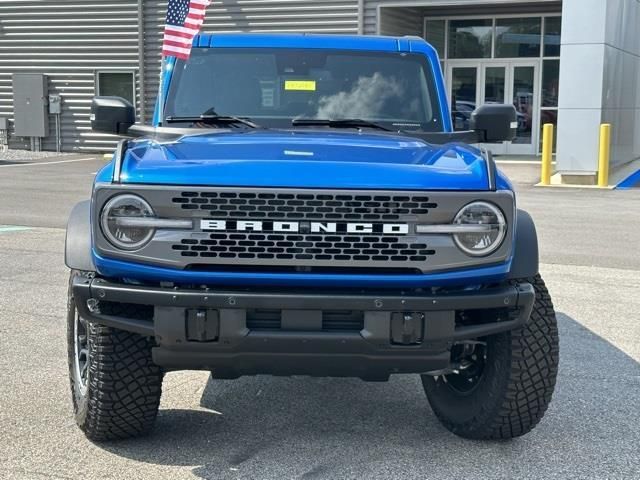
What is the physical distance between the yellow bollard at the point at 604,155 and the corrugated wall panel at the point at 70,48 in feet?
39.5

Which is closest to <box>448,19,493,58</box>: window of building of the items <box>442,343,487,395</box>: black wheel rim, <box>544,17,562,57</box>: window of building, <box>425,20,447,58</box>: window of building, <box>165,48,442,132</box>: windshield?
<box>425,20,447,58</box>: window of building

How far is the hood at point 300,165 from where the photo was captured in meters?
3.57

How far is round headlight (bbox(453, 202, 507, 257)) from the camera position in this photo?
11.9 ft

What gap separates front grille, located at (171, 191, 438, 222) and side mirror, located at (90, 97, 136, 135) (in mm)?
1687

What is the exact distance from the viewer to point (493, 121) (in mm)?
5027

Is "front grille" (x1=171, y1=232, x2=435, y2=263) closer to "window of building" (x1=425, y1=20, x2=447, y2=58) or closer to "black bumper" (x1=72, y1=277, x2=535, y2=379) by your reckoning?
"black bumper" (x1=72, y1=277, x2=535, y2=379)

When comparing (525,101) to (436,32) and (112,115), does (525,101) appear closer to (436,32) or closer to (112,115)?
(436,32)

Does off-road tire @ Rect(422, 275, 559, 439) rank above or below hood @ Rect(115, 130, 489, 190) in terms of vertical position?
below

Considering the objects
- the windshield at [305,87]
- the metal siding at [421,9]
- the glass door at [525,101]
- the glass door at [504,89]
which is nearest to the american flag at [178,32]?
the windshield at [305,87]

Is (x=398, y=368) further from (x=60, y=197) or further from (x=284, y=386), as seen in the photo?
(x=60, y=197)

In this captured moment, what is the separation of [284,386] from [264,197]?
6.21 ft

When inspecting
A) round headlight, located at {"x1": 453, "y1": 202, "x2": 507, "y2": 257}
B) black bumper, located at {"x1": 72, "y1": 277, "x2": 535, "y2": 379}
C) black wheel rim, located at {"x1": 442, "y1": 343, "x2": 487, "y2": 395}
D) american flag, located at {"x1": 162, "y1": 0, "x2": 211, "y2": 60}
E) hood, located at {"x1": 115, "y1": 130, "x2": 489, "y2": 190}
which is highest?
american flag, located at {"x1": 162, "y1": 0, "x2": 211, "y2": 60}

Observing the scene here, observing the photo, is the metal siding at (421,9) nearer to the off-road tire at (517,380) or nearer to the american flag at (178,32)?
the american flag at (178,32)

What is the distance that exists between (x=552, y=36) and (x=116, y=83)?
11.3 metres
